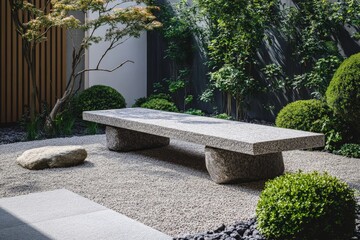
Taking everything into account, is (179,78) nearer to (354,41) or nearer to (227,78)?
(227,78)

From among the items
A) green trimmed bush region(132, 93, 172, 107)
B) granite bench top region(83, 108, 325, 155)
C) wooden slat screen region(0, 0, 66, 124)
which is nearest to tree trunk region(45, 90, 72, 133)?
wooden slat screen region(0, 0, 66, 124)

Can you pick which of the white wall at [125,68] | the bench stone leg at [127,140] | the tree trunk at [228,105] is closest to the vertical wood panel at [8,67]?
the white wall at [125,68]

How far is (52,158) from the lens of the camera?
6.39 metres

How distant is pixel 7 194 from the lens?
5211mm

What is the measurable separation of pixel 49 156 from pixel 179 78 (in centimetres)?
461

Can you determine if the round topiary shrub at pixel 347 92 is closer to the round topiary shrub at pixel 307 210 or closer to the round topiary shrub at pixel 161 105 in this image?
the round topiary shrub at pixel 161 105

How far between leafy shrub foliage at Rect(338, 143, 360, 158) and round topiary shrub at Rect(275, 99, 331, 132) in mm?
391

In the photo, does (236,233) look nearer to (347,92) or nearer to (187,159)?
(187,159)

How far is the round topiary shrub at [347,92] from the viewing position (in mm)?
6789

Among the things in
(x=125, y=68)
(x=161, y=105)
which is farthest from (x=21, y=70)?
(x=161, y=105)

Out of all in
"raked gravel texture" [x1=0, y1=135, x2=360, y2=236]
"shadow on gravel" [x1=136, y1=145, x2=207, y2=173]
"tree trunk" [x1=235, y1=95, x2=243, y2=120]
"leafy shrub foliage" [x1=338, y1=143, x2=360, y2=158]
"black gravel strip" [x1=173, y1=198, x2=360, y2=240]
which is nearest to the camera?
"black gravel strip" [x1=173, y1=198, x2=360, y2=240]

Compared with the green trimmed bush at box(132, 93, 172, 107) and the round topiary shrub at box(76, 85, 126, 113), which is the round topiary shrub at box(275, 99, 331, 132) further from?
the green trimmed bush at box(132, 93, 172, 107)

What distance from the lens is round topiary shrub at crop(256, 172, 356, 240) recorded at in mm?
3604

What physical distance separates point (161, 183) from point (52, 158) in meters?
1.39
